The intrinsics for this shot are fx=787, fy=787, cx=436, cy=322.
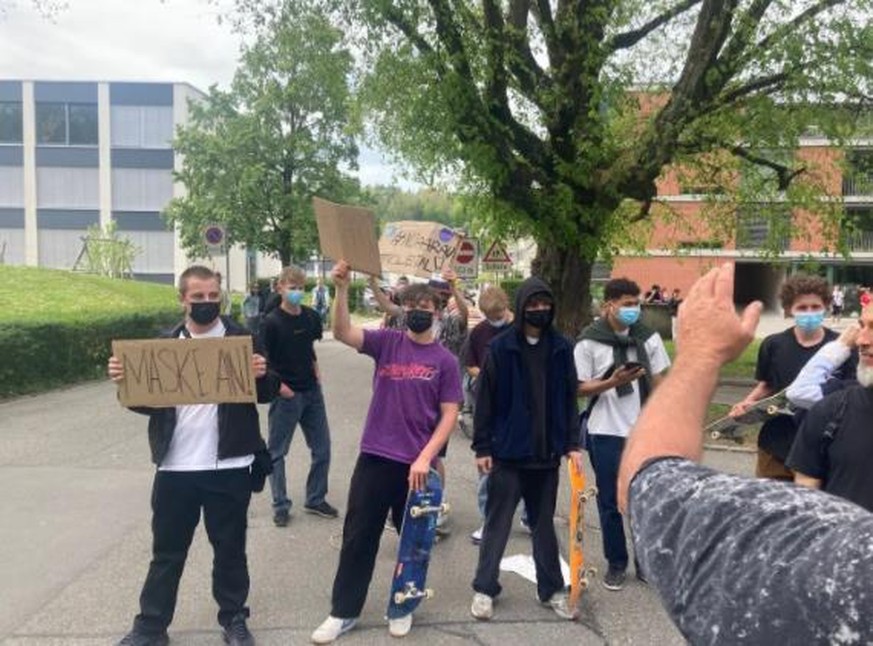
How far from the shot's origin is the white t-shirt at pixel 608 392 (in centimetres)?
502

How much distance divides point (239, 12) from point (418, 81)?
10.6 ft

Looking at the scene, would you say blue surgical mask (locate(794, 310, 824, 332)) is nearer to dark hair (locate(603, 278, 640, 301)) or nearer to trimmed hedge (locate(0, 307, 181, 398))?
dark hair (locate(603, 278, 640, 301))

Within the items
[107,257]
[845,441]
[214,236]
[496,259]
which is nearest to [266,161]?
[107,257]

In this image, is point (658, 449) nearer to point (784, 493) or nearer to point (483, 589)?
point (784, 493)

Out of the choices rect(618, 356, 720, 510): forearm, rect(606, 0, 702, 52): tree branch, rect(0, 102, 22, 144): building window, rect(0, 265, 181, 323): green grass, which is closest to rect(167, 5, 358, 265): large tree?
rect(0, 265, 181, 323): green grass

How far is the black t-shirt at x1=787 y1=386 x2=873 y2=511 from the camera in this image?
2604 mm

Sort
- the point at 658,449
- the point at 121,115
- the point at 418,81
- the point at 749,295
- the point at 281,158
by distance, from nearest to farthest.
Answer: the point at 658,449
the point at 418,81
the point at 281,158
the point at 121,115
the point at 749,295

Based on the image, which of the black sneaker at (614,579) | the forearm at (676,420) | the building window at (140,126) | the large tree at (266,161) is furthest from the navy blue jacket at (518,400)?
the building window at (140,126)

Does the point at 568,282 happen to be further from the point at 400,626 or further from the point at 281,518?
the point at 400,626

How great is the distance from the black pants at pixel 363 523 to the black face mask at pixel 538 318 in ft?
3.61

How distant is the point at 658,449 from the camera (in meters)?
1.38

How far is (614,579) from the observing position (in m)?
4.92

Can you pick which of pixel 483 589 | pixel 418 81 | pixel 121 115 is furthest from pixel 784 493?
pixel 121 115

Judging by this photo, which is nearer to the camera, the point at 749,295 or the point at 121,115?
the point at 121,115
